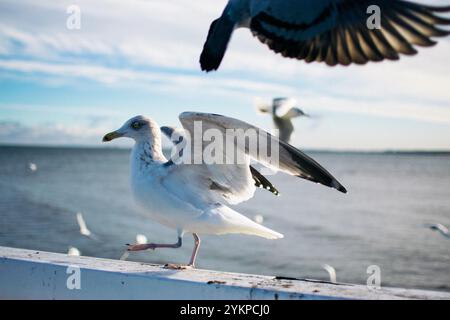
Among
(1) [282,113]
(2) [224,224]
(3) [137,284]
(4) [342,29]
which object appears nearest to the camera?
(3) [137,284]

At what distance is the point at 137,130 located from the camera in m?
3.81

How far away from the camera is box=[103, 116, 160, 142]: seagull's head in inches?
149

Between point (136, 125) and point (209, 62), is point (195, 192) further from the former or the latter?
point (209, 62)

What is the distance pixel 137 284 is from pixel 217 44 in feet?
4.64

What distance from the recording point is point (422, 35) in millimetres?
2705

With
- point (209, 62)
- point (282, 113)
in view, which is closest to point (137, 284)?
point (209, 62)

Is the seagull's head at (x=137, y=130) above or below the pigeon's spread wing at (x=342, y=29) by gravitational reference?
below

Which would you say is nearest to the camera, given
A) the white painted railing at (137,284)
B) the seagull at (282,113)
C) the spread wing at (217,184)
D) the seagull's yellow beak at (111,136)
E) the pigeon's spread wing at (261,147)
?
the white painted railing at (137,284)

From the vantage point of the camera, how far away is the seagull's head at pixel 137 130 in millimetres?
3797

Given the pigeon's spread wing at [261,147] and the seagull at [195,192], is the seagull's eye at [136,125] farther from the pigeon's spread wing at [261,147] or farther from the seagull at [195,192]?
the pigeon's spread wing at [261,147]

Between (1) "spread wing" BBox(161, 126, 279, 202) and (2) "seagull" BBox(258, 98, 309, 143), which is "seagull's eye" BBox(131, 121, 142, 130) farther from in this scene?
(2) "seagull" BBox(258, 98, 309, 143)

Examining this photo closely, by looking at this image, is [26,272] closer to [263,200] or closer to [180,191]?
[180,191]

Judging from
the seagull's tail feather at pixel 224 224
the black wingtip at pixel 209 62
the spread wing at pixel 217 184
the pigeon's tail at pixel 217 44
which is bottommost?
the seagull's tail feather at pixel 224 224

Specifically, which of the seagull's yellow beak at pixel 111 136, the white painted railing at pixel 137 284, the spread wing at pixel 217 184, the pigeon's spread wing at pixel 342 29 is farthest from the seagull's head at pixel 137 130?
the white painted railing at pixel 137 284
